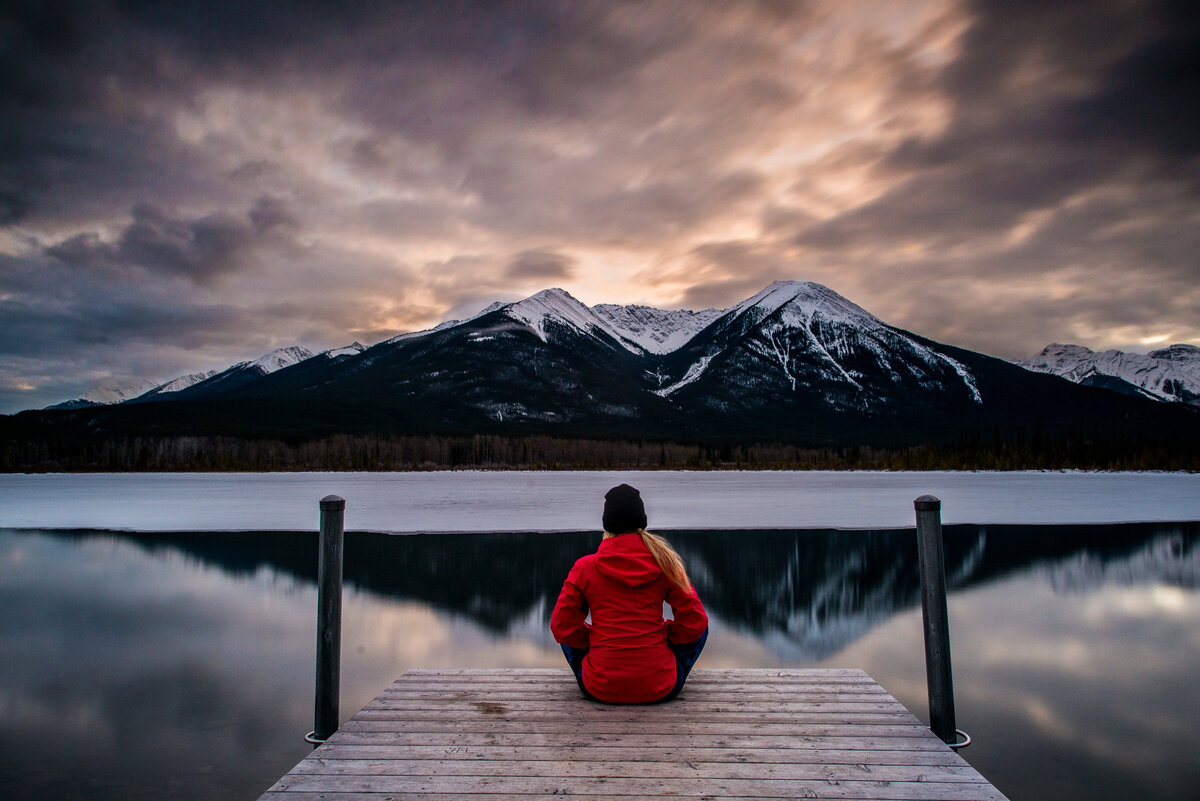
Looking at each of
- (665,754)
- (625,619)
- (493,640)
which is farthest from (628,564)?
(493,640)

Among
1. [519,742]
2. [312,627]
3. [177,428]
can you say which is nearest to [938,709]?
[519,742]

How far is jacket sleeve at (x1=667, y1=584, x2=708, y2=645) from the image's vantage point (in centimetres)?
464

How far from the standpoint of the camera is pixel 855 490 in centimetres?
3916

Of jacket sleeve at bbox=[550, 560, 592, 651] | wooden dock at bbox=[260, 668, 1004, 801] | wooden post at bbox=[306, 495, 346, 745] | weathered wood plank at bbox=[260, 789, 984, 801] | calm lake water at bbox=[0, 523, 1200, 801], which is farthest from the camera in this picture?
calm lake water at bbox=[0, 523, 1200, 801]

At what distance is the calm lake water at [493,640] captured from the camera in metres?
5.91

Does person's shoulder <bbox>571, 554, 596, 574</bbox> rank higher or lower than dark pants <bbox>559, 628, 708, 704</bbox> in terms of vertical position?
higher

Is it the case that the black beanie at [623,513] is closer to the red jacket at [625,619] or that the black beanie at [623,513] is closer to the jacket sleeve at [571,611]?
the red jacket at [625,619]

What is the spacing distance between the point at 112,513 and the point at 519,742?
2819 cm

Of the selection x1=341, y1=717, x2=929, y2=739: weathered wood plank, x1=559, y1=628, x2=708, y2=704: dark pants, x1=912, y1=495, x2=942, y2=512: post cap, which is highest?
x1=912, y1=495, x2=942, y2=512: post cap

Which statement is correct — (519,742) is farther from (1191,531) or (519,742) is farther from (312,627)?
(1191,531)

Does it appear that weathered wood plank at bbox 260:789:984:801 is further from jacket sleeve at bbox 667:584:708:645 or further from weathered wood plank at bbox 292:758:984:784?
jacket sleeve at bbox 667:584:708:645

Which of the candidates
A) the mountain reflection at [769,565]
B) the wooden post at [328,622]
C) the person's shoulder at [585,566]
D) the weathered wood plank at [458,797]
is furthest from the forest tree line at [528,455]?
the weathered wood plank at [458,797]

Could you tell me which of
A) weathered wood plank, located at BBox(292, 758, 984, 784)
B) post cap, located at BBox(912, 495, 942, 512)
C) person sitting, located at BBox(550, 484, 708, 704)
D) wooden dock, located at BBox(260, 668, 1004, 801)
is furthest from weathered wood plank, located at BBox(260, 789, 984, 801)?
post cap, located at BBox(912, 495, 942, 512)

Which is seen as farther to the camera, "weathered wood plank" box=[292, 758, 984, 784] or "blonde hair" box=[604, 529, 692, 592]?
"blonde hair" box=[604, 529, 692, 592]
